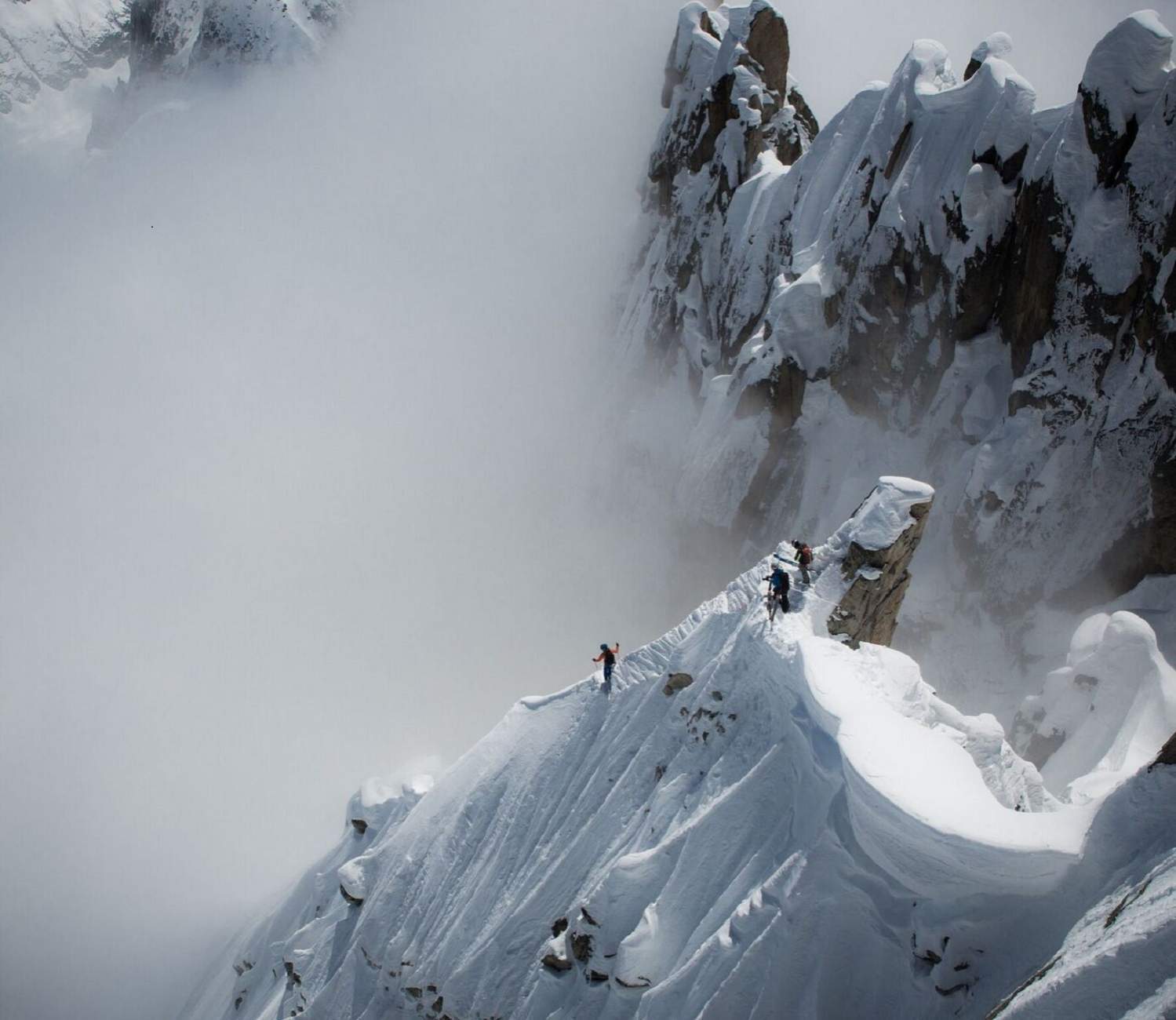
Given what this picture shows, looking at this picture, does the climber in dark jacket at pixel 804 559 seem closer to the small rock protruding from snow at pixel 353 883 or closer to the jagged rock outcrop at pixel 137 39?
the small rock protruding from snow at pixel 353 883

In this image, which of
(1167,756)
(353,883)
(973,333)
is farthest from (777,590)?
(973,333)

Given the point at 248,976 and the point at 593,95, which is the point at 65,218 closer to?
the point at 593,95

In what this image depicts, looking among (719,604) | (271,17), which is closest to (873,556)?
(719,604)

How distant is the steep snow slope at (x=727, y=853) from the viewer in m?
10.4

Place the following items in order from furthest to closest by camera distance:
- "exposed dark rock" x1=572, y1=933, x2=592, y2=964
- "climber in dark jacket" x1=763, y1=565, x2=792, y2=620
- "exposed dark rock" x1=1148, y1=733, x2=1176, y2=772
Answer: "climber in dark jacket" x1=763, y1=565, x2=792, y2=620, "exposed dark rock" x1=572, y1=933, x2=592, y2=964, "exposed dark rock" x1=1148, y1=733, x2=1176, y2=772

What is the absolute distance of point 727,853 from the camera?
1393 centimetres

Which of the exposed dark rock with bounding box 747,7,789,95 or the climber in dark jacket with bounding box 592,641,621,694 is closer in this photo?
the climber in dark jacket with bounding box 592,641,621,694

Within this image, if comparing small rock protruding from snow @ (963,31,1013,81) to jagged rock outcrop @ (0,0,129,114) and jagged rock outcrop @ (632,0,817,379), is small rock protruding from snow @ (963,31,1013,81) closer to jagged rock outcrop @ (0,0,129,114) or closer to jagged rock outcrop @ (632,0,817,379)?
jagged rock outcrop @ (632,0,817,379)

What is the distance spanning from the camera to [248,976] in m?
27.5

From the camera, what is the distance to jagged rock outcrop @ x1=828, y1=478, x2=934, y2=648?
15.6m

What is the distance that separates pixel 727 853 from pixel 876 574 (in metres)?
6.20

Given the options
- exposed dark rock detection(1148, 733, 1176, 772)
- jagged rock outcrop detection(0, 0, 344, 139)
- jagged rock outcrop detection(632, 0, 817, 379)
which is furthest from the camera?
jagged rock outcrop detection(0, 0, 344, 139)

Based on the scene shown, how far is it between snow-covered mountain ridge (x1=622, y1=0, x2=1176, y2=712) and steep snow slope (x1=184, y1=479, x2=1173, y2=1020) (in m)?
12.5

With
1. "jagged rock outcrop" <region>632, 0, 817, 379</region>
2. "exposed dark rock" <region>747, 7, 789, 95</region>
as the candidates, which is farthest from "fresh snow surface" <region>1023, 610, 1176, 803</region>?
"exposed dark rock" <region>747, 7, 789, 95</region>
